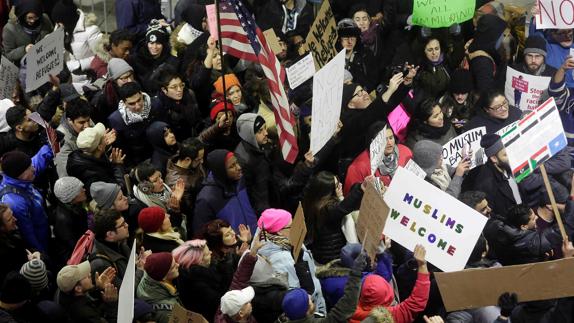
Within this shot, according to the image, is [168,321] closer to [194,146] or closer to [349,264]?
[349,264]

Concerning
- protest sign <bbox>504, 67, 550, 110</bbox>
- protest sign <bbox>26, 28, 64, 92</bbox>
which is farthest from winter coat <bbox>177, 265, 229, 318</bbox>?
protest sign <bbox>504, 67, 550, 110</bbox>

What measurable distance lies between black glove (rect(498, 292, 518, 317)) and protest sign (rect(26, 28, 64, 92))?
194 inches

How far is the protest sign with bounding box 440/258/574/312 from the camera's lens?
702 cm

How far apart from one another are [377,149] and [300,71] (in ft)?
5.43

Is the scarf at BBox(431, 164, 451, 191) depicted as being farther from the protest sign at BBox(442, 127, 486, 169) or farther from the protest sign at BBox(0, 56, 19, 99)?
the protest sign at BBox(0, 56, 19, 99)

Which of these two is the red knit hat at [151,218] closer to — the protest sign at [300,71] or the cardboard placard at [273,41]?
the protest sign at [300,71]

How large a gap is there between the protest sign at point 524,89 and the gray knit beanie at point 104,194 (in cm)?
437

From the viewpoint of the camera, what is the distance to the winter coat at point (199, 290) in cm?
714

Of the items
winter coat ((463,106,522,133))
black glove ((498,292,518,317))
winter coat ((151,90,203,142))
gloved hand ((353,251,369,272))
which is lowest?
winter coat ((463,106,522,133))

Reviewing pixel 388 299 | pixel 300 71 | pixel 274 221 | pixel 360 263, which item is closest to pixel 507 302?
pixel 388 299

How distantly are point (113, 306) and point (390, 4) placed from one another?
5.66 meters

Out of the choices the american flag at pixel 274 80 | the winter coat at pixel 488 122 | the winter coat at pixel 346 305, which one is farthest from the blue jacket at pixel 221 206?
the winter coat at pixel 488 122

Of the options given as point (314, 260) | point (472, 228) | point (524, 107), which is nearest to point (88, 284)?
point (314, 260)

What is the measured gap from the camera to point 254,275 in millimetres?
7113
